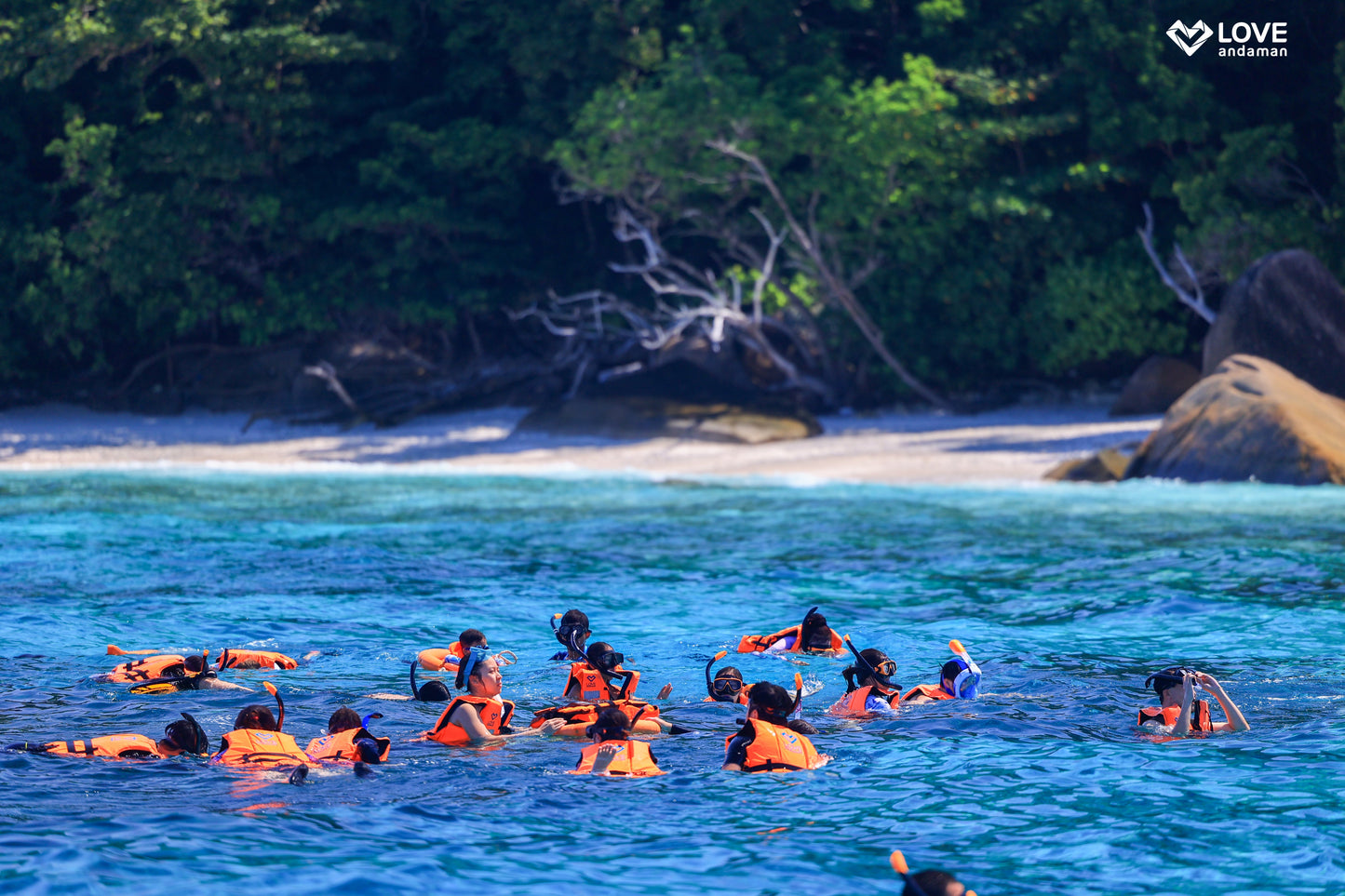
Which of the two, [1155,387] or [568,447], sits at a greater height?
[1155,387]

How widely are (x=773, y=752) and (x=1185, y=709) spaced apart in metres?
2.20

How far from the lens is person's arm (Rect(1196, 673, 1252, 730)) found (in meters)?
6.91

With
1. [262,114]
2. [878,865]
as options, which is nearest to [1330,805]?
[878,865]

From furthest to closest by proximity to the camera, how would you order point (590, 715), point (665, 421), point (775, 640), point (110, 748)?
1. point (665, 421)
2. point (775, 640)
3. point (590, 715)
4. point (110, 748)

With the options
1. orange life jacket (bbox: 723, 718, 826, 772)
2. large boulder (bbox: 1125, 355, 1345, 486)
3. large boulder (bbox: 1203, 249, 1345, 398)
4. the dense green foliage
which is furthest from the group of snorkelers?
the dense green foliage

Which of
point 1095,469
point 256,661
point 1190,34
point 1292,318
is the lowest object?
point 256,661

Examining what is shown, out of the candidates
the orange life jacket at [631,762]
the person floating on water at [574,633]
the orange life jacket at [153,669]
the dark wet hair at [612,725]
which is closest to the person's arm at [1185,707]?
the orange life jacket at [631,762]

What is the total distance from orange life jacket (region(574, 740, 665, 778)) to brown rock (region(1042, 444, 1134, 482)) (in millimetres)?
12455

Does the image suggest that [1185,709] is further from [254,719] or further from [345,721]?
[254,719]

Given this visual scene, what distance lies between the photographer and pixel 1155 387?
2214 centimetres

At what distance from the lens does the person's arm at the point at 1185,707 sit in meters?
6.91

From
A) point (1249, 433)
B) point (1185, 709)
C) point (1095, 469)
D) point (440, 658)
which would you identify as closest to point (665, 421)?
point (1095, 469)

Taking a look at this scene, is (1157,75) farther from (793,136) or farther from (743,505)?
(743,505)

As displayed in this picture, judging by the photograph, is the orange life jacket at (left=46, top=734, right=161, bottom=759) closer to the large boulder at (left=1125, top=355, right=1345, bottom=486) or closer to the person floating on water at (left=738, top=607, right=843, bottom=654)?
the person floating on water at (left=738, top=607, right=843, bottom=654)
